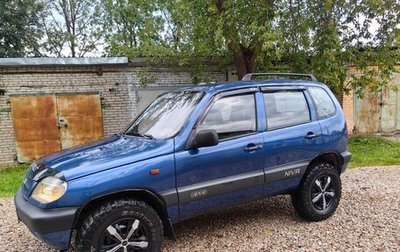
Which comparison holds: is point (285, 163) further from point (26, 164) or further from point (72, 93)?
point (26, 164)

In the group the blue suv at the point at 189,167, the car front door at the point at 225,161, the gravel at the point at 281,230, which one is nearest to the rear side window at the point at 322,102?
the blue suv at the point at 189,167

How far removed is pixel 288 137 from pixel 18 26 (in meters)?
18.0

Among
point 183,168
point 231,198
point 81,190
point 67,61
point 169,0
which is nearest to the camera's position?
point 81,190

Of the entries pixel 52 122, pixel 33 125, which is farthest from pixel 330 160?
pixel 33 125

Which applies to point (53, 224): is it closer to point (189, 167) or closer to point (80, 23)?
point (189, 167)

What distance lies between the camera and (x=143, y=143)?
3.46m

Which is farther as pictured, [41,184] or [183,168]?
[183,168]

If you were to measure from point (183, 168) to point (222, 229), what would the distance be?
4.16ft

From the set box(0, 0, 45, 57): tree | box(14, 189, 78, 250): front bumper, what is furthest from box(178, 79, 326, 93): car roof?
box(0, 0, 45, 57): tree

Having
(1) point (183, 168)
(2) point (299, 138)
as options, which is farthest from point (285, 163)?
(1) point (183, 168)

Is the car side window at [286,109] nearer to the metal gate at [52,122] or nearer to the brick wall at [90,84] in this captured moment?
the brick wall at [90,84]

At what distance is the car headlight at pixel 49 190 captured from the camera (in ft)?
9.37

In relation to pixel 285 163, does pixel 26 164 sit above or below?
below

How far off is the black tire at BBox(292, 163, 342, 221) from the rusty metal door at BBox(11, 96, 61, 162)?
7.63 metres
